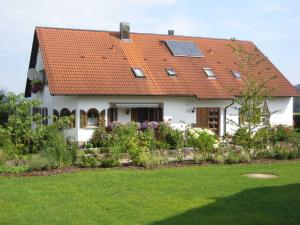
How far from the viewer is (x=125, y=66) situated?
2747cm

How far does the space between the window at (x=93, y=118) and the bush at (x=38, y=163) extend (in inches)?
356

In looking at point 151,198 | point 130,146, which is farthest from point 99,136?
point 151,198

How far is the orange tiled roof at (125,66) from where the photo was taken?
25297mm

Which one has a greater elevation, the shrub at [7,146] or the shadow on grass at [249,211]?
the shrub at [7,146]

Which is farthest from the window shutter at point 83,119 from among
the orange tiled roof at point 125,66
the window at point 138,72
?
the window at point 138,72

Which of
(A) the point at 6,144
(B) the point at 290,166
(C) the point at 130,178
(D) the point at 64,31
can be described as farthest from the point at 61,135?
(D) the point at 64,31

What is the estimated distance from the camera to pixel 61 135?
17.5m

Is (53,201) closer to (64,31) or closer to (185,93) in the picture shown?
(185,93)

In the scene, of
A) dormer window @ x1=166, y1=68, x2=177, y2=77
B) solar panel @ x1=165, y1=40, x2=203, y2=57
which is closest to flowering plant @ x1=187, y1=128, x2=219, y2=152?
dormer window @ x1=166, y1=68, x2=177, y2=77

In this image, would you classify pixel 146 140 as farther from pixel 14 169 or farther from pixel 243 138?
pixel 14 169

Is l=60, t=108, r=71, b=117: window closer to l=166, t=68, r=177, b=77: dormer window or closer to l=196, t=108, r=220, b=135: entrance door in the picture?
l=166, t=68, r=177, b=77: dormer window

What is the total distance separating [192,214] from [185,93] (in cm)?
1752

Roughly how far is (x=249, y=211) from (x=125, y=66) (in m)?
18.4

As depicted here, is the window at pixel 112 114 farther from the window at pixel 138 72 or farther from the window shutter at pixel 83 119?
the window at pixel 138 72
